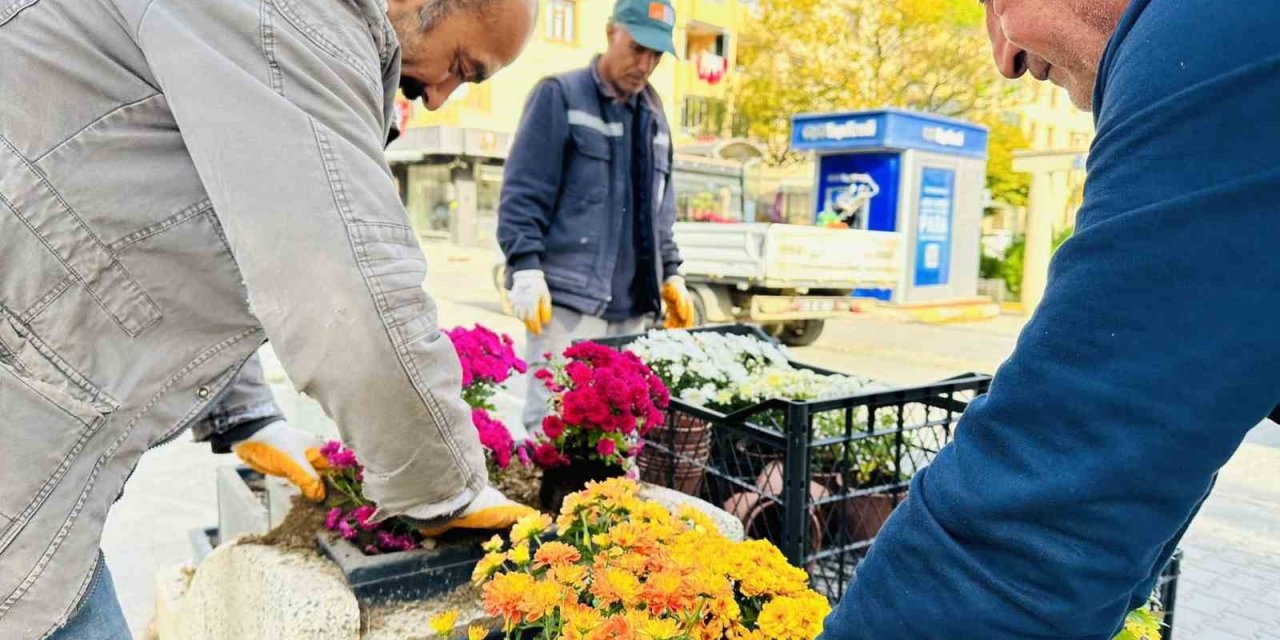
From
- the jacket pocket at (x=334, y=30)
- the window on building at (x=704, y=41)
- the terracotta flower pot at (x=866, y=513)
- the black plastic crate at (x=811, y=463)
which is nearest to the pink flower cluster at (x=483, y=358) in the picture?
the black plastic crate at (x=811, y=463)

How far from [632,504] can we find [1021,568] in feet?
2.50

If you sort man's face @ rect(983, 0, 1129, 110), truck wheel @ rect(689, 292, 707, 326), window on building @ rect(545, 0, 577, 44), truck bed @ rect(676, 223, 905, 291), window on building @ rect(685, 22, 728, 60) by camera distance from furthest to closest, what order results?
window on building @ rect(685, 22, 728, 60), window on building @ rect(545, 0, 577, 44), truck wheel @ rect(689, 292, 707, 326), truck bed @ rect(676, 223, 905, 291), man's face @ rect(983, 0, 1129, 110)

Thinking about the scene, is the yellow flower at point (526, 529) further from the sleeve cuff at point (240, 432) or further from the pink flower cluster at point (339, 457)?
the sleeve cuff at point (240, 432)

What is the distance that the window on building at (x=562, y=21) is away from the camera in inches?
1019

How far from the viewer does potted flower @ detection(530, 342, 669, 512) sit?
6.43ft

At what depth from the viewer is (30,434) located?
1.10 meters

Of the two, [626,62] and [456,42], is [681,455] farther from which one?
[626,62]

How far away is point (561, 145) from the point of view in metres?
3.20

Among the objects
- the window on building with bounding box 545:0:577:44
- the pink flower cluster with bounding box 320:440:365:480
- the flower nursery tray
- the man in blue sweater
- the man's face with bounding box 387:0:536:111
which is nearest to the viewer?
the man in blue sweater

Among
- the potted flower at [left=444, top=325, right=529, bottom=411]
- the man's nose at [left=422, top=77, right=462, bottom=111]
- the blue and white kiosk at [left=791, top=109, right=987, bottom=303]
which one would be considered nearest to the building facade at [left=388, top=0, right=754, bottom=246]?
the blue and white kiosk at [left=791, top=109, right=987, bottom=303]

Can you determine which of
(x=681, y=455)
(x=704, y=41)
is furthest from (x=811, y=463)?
(x=704, y=41)

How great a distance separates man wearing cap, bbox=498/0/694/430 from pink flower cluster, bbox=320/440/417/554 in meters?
1.18

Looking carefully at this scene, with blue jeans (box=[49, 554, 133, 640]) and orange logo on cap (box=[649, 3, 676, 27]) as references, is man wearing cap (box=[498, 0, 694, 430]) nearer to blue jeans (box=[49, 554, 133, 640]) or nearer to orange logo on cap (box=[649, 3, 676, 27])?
orange logo on cap (box=[649, 3, 676, 27])

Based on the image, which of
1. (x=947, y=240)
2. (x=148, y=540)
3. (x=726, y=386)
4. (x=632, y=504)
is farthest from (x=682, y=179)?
(x=632, y=504)
